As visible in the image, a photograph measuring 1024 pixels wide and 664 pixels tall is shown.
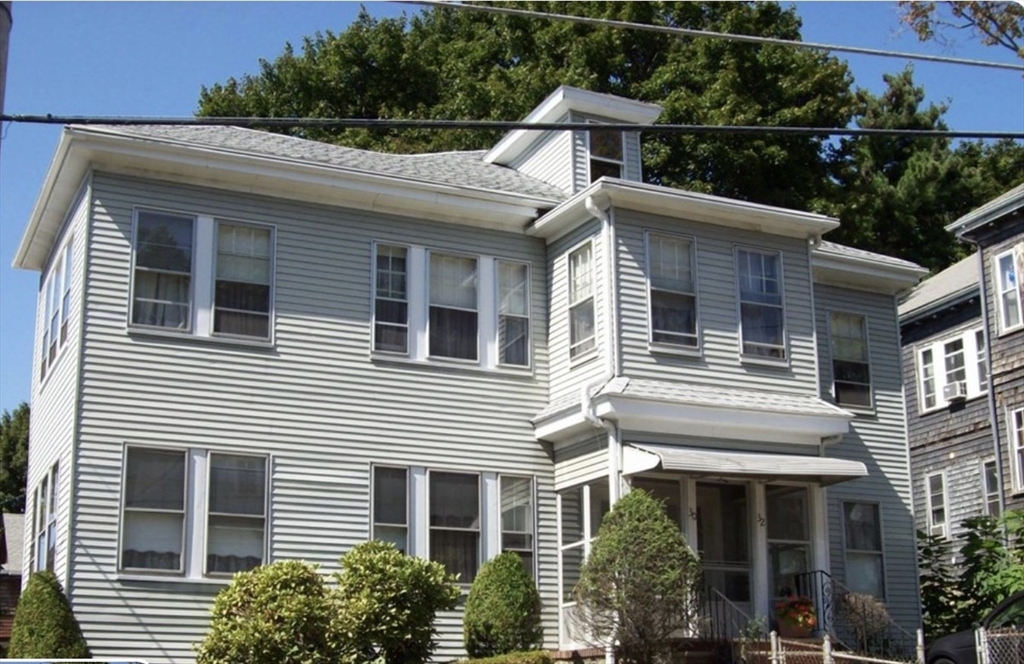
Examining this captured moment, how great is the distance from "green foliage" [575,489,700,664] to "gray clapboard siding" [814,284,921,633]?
235 inches

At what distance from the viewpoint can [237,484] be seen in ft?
64.0

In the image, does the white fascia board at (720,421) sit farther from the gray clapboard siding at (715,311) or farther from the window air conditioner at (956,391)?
the window air conditioner at (956,391)

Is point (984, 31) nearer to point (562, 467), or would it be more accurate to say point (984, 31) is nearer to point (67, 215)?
point (562, 467)

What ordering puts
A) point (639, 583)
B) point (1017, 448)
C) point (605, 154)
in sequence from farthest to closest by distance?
1. point (1017, 448)
2. point (605, 154)
3. point (639, 583)

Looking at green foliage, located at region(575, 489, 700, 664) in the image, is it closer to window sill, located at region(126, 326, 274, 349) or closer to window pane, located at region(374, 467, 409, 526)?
window pane, located at region(374, 467, 409, 526)

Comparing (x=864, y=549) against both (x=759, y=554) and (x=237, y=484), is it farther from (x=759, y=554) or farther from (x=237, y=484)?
(x=237, y=484)

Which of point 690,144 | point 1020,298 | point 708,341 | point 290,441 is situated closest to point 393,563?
point 290,441

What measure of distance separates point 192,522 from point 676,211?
8.82 m

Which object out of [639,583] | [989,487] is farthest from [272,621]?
Result: [989,487]

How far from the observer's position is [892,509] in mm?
24953

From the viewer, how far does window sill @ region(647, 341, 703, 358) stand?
844 inches

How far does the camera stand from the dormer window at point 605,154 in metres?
24.5

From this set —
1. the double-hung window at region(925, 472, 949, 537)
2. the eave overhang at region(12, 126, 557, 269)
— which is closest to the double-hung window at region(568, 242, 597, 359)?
the eave overhang at region(12, 126, 557, 269)

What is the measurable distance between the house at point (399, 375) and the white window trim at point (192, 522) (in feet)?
0.10
